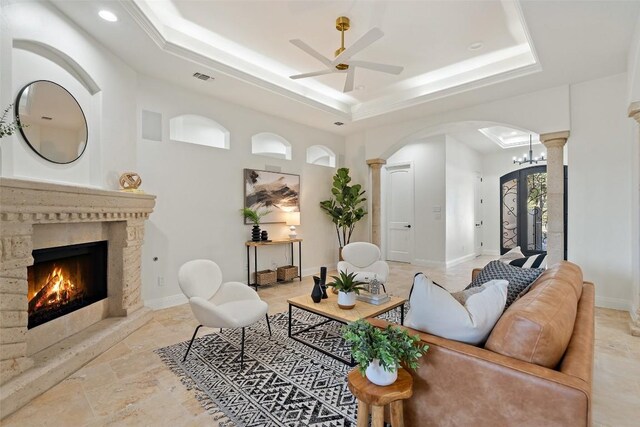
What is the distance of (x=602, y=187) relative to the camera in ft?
12.9

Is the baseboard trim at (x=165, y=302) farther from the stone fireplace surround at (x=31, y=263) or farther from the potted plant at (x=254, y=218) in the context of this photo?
the potted plant at (x=254, y=218)

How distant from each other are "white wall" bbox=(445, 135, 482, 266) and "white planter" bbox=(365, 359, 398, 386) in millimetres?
5981

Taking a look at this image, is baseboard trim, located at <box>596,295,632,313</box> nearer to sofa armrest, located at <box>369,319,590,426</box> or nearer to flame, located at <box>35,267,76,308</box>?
sofa armrest, located at <box>369,319,590,426</box>

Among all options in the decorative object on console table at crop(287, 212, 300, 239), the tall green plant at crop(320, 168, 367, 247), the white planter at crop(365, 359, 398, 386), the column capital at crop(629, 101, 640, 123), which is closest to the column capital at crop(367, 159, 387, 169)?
the tall green plant at crop(320, 168, 367, 247)

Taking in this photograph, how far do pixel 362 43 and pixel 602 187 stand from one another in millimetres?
3692

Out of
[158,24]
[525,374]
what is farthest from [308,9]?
[525,374]

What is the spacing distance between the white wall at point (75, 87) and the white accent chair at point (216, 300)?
1396 millimetres

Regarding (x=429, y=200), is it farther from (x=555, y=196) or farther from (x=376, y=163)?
(x=555, y=196)

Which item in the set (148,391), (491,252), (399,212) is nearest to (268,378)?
(148,391)

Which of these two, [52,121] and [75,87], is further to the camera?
[75,87]

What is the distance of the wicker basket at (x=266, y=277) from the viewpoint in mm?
4915

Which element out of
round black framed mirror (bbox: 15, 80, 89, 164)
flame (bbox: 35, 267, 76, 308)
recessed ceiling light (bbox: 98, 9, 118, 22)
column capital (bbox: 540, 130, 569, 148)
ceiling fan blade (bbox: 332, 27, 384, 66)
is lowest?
Answer: flame (bbox: 35, 267, 76, 308)

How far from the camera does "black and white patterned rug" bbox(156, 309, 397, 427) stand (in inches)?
74.8

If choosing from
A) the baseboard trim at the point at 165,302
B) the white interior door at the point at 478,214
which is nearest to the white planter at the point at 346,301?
the baseboard trim at the point at 165,302
